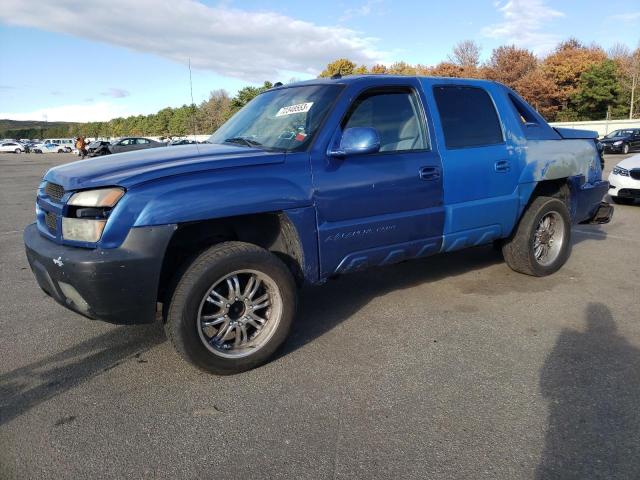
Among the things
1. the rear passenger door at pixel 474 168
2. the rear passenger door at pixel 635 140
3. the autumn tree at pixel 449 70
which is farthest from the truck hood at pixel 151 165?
the autumn tree at pixel 449 70

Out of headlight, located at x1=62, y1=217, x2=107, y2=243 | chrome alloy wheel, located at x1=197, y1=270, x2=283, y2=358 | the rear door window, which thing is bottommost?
chrome alloy wheel, located at x1=197, y1=270, x2=283, y2=358

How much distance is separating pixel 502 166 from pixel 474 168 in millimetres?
393

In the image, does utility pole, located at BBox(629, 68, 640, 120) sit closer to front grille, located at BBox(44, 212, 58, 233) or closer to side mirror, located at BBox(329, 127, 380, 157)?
side mirror, located at BBox(329, 127, 380, 157)

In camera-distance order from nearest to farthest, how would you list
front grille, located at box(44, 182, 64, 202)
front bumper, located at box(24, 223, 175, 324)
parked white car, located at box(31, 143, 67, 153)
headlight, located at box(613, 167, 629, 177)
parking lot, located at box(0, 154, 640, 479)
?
parking lot, located at box(0, 154, 640, 479) → front bumper, located at box(24, 223, 175, 324) → front grille, located at box(44, 182, 64, 202) → headlight, located at box(613, 167, 629, 177) → parked white car, located at box(31, 143, 67, 153)

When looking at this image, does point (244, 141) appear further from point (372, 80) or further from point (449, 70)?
point (449, 70)

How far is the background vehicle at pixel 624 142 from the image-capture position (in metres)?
25.0

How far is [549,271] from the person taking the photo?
5.11m

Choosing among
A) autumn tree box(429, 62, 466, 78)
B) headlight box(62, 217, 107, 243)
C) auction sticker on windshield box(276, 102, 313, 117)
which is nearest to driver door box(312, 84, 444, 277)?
auction sticker on windshield box(276, 102, 313, 117)

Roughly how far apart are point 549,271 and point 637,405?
2551mm

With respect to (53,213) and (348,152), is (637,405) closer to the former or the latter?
(348,152)

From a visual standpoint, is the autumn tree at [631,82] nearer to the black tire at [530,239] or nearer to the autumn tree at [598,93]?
the autumn tree at [598,93]

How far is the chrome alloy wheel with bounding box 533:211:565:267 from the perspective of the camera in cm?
506

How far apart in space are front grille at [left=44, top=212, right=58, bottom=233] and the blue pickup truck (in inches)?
0.6

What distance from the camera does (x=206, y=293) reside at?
9.71 ft
